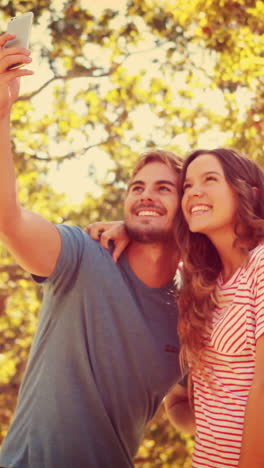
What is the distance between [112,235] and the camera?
147 inches

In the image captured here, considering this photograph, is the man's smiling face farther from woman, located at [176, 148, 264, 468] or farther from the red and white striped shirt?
the red and white striped shirt

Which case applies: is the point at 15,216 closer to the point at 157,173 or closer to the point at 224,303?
the point at 224,303

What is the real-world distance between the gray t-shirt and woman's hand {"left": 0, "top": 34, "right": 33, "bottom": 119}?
2.85 ft

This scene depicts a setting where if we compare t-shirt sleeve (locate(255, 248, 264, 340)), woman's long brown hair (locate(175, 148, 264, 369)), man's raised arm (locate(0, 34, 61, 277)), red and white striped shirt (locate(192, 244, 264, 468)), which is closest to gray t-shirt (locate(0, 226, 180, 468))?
man's raised arm (locate(0, 34, 61, 277))

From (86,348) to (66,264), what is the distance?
1.51 ft

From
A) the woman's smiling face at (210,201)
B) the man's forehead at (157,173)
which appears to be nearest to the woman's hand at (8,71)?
the woman's smiling face at (210,201)

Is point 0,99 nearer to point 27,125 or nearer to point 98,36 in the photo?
point 98,36

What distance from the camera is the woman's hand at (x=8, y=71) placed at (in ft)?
8.89

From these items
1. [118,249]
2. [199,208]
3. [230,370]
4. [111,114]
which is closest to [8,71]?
[199,208]

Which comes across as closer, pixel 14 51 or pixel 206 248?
pixel 14 51

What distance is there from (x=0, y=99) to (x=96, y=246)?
3.77ft

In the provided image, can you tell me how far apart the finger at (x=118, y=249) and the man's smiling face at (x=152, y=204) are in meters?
0.10

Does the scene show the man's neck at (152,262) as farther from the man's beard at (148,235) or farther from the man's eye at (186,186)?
the man's eye at (186,186)

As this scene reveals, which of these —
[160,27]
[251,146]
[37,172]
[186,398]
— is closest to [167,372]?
[186,398]
